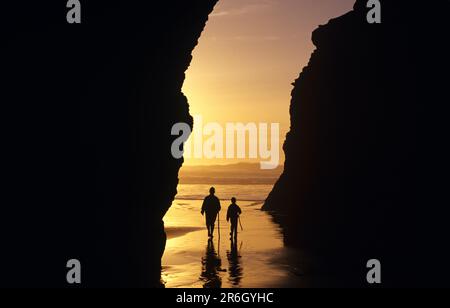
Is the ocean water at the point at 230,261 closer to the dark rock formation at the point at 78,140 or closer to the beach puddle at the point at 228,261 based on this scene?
the beach puddle at the point at 228,261

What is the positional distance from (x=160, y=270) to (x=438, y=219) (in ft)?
37.9

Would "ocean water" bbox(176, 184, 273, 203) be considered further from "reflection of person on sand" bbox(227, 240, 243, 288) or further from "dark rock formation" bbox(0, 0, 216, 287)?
"dark rock formation" bbox(0, 0, 216, 287)

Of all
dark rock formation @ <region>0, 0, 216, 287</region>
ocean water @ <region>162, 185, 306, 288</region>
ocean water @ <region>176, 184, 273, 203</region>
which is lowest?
ocean water @ <region>176, 184, 273, 203</region>

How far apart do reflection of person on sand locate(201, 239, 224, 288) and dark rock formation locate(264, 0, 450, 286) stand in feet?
9.97

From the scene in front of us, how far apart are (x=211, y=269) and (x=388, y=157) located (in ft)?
40.3

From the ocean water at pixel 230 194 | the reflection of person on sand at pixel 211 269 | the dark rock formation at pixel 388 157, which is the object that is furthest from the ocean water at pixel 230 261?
the ocean water at pixel 230 194

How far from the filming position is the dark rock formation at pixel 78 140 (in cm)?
984

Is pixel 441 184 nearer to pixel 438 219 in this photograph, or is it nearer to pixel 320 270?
pixel 438 219

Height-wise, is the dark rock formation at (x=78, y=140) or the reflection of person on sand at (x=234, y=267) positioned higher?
the dark rock formation at (x=78, y=140)

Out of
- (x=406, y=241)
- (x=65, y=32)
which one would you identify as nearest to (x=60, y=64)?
(x=65, y=32)

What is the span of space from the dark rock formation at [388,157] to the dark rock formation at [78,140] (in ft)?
20.9

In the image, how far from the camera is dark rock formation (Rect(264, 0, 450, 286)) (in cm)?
1917

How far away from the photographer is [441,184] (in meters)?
20.1

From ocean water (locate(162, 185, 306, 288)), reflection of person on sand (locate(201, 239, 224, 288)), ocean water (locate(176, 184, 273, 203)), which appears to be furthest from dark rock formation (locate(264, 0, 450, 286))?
ocean water (locate(176, 184, 273, 203))
